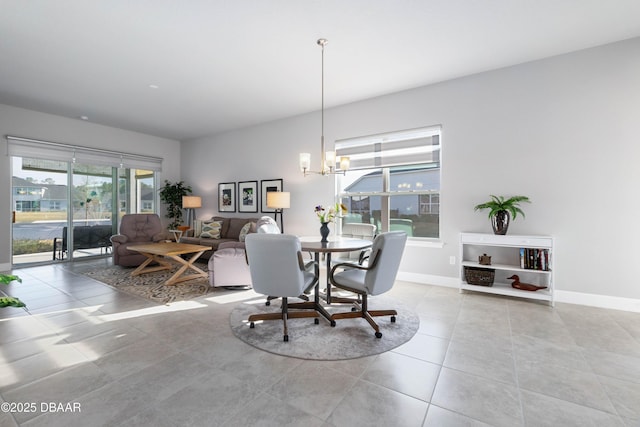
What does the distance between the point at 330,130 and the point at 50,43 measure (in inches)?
144

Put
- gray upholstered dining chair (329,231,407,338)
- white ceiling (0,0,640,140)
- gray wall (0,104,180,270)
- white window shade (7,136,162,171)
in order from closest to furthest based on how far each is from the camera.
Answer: gray upholstered dining chair (329,231,407,338), white ceiling (0,0,640,140), gray wall (0,104,180,270), white window shade (7,136,162,171)

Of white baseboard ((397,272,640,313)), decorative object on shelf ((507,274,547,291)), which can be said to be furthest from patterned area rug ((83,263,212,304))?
white baseboard ((397,272,640,313))

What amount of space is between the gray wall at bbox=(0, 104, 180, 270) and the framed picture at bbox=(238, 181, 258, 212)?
2366 mm

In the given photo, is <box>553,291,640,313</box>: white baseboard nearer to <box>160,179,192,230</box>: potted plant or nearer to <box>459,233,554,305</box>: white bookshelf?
<box>459,233,554,305</box>: white bookshelf

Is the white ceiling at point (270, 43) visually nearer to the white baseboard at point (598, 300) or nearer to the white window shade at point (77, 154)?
the white window shade at point (77, 154)

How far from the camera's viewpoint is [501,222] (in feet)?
11.2

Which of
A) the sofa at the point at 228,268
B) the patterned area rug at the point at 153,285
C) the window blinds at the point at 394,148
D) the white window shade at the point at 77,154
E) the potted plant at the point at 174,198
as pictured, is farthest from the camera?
the potted plant at the point at 174,198

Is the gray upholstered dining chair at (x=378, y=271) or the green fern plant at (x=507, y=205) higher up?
the green fern plant at (x=507, y=205)

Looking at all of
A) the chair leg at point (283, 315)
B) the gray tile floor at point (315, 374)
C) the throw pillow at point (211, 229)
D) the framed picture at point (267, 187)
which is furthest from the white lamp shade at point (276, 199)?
the chair leg at point (283, 315)

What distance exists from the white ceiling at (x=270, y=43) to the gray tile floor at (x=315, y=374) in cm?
286

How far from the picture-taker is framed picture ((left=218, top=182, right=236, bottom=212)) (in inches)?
255

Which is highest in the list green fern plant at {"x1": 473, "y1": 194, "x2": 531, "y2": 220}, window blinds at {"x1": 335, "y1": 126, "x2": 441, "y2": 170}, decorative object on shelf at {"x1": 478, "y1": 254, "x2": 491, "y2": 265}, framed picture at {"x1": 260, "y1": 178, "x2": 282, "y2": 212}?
window blinds at {"x1": 335, "y1": 126, "x2": 441, "y2": 170}

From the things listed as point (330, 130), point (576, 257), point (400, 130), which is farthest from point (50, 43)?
point (576, 257)

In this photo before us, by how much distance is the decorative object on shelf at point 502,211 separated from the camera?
10.9 feet
